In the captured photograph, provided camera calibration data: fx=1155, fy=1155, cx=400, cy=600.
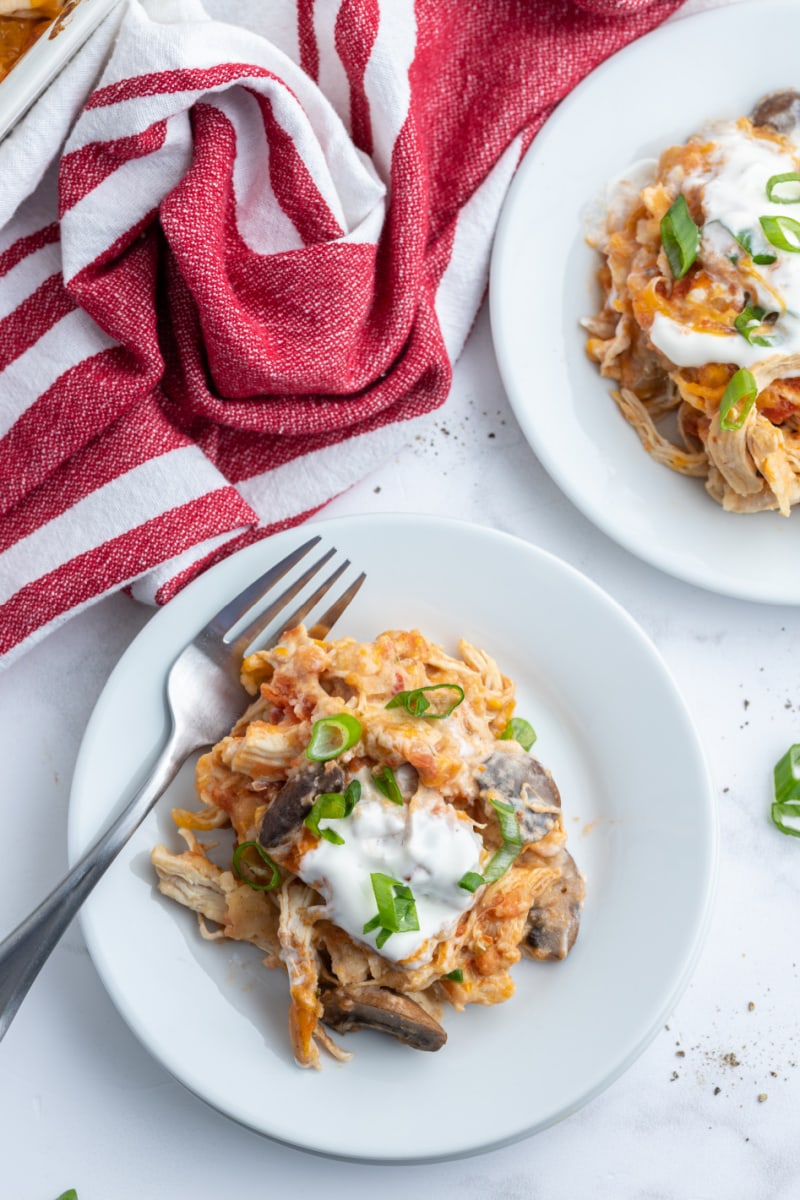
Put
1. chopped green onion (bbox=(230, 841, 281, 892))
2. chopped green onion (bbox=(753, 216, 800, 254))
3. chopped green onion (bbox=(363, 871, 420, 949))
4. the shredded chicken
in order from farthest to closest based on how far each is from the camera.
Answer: chopped green onion (bbox=(753, 216, 800, 254))
chopped green onion (bbox=(230, 841, 281, 892))
the shredded chicken
chopped green onion (bbox=(363, 871, 420, 949))

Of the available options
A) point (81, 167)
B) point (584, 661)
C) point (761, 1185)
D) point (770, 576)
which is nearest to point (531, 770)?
point (584, 661)

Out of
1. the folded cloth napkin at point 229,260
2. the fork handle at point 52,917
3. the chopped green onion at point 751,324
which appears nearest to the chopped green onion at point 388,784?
the fork handle at point 52,917

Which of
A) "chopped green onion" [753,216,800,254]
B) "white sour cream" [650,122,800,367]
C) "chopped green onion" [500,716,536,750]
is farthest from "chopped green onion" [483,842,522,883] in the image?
"chopped green onion" [753,216,800,254]

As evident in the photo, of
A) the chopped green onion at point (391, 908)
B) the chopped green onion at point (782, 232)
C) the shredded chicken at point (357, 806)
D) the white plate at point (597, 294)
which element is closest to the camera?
the chopped green onion at point (391, 908)

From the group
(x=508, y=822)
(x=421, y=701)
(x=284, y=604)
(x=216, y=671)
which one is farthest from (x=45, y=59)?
(x=508, y=822)

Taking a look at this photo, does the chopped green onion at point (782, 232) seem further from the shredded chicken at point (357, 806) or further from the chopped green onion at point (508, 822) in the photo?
the chopped green onion at point (508, 822)

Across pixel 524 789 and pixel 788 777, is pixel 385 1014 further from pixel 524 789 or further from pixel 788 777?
pixel 788 777

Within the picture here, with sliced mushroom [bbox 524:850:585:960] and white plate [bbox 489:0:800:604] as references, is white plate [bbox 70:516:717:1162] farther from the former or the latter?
white plate [bbox 489:0:800:604]
